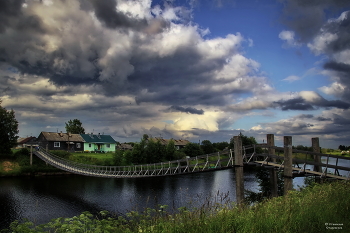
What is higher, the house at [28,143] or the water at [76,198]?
the house at [28,143]

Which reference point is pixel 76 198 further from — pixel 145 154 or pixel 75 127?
pixel 75 127

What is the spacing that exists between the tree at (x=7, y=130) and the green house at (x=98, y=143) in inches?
780

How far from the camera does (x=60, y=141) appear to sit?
58.8 m

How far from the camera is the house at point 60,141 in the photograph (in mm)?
57250

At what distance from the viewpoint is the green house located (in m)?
64.4

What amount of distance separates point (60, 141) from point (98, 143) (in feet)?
33.2

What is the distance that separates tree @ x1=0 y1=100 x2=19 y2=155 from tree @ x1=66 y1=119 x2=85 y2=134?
39.0m

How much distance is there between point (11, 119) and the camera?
44719 mm

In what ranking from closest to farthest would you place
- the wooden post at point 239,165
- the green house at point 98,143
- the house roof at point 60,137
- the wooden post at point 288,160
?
the wooden post at point 288,160 < the wooden post at point 239,165 < the house roof at point 60,137 < the green house at point 98,143

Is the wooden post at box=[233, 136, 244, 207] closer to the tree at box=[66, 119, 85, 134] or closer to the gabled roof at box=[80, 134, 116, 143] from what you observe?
the gabled roof at box=[80, 134, 116, 143]

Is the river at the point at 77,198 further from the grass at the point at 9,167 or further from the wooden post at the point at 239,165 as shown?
the grass at the point at 9,167

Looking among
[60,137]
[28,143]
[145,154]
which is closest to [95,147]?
[60,137]

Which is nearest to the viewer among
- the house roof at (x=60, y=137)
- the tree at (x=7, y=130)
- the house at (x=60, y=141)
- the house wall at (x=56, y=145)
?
the tree at (x=7, y=130)

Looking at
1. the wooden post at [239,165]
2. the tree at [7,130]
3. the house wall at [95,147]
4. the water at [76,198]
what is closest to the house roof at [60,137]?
the house wall at [95,147]
